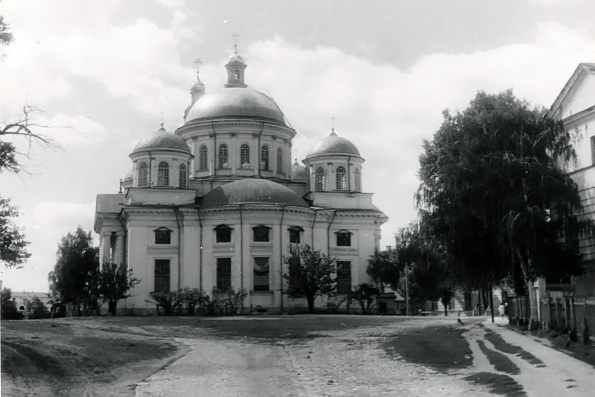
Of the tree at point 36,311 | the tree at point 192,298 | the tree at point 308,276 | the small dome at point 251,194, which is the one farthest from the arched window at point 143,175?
the tree at point 36,311

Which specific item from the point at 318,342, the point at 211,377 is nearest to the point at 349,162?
the point at 318,342

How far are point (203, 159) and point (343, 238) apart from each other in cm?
1332

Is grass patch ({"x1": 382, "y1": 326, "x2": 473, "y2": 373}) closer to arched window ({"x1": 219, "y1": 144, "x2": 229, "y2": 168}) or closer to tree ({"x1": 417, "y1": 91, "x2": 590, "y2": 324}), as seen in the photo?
tree ({"x1": 417, "y1": 91, "x2": 590, "y2": 324})

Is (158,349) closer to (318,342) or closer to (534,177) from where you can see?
(318,342)

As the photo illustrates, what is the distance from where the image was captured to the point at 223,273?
54188 mm

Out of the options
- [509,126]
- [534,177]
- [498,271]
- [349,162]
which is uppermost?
[349,162]

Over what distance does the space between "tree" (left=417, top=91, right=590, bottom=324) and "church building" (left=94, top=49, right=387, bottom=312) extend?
25285 millimetres

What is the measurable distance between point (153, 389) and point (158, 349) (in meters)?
7.48

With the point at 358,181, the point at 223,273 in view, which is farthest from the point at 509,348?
the point at 358,181

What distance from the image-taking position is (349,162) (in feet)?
204

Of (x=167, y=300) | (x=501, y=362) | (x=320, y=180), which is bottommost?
(x=501, y=362)

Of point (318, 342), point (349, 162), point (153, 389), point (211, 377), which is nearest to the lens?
point (153, 389)

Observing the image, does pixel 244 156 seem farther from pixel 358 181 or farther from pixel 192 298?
pixel 192 298

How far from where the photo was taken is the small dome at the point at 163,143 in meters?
56.9
